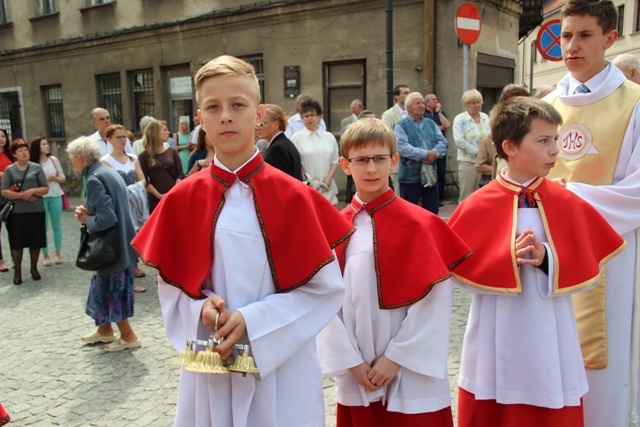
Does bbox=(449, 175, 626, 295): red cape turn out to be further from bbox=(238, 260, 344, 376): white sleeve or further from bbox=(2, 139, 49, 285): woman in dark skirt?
bbox=(2, 139, 49, 285): woman in dark skirt

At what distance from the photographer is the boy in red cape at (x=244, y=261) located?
198 cm

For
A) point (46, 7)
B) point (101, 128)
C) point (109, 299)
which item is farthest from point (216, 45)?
point (109, 299)

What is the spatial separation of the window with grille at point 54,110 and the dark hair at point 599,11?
1806 centimetres

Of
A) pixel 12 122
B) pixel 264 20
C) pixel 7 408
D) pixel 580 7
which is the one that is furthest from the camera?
pixel 12 122

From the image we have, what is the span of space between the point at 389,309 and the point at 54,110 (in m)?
18.7

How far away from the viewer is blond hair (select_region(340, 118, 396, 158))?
251 centimetres

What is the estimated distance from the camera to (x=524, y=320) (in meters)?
2.48

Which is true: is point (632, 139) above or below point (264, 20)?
below

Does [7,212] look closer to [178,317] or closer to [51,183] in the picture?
[51,183]

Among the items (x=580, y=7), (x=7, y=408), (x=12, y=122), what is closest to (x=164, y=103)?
(x=12, y=122)

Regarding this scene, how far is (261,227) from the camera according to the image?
2.01 metres

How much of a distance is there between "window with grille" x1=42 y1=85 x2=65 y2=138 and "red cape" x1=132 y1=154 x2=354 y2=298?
1803 centimetres

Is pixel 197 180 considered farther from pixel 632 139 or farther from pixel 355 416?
pixel 632 139

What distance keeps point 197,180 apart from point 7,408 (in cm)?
287
